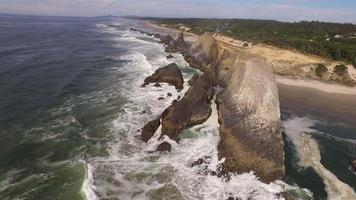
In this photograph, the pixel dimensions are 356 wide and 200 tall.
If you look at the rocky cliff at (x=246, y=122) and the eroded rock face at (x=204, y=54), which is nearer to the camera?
the rocky cliff at (x=246, y=122)

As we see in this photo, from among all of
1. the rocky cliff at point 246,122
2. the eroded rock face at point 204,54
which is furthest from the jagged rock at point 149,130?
the eroded rock face at point 204,54

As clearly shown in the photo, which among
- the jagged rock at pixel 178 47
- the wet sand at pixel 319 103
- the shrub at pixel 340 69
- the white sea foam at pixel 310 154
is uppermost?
the shrub at pixel 340 69

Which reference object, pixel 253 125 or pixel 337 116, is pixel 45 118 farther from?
pixel 337 116

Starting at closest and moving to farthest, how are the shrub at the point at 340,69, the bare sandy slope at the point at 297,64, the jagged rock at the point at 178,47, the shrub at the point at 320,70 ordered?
the shrub at the point at 340,69, the shrub at the point at 320,70, the bare sandy slope at the point at 297,64, the jagged rock at the point at 178,47

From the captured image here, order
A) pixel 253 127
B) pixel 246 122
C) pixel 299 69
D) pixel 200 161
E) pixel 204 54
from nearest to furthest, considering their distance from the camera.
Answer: pixel 253 127 → pixel 200 161 → pixel 246 122 → pixel 299 69 → pixel 204 54

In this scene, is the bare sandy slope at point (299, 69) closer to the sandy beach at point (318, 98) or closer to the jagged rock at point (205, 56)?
the sandy beach at point (318, 98)

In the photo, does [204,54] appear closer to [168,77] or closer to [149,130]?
[168,77]

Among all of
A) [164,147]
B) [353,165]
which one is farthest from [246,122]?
[353,165]
